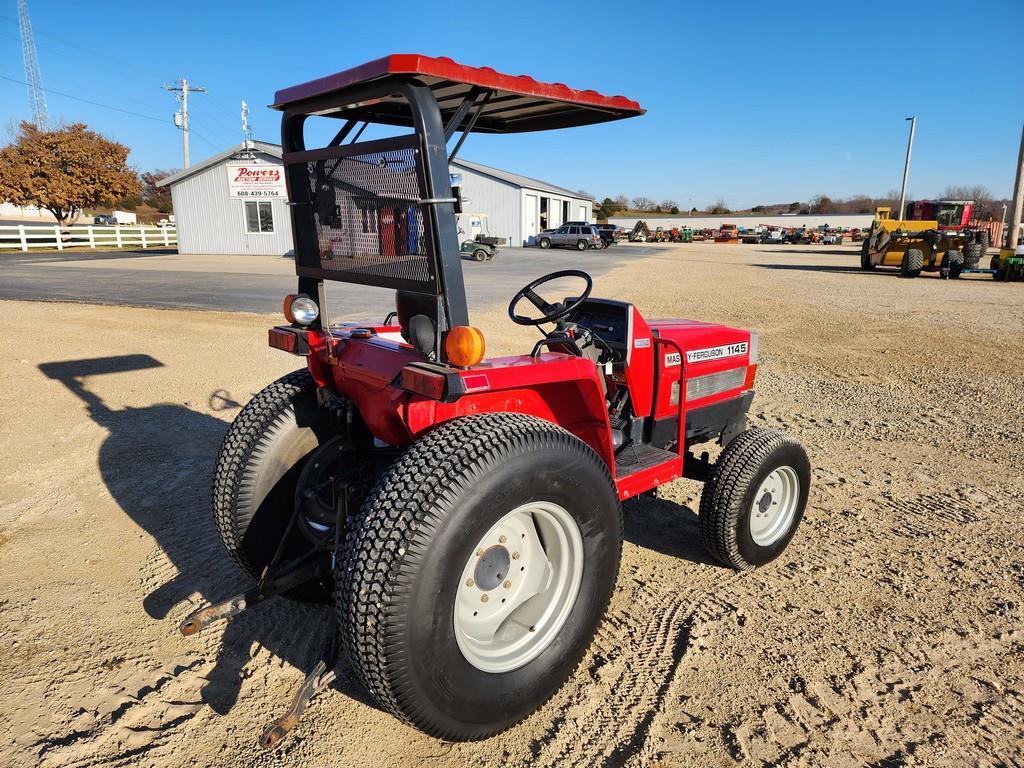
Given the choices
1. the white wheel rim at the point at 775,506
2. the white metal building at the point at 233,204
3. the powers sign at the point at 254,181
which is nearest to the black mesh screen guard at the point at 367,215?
the white wheel rim at the point at 775,506

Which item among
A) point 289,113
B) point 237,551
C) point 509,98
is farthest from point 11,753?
point 509,98

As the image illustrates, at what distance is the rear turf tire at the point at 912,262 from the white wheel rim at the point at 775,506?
67.3ft

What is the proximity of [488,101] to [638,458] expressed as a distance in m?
1.70

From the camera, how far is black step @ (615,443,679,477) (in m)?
2.92

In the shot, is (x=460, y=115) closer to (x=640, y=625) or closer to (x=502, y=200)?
(x=640, y=625)

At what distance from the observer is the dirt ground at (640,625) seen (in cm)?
214

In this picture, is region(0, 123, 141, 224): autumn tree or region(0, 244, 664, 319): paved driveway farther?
region(0, 123, 141, 224): autumn tree

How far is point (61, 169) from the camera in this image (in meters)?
34.0

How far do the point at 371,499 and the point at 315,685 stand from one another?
614 mm

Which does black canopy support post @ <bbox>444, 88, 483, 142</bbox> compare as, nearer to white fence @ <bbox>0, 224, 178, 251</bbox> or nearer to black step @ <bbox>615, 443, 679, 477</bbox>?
black step @ <bbox>615, 443, 679, 477</bbox>

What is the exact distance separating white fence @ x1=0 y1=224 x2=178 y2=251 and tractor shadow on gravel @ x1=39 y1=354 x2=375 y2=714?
28.4m

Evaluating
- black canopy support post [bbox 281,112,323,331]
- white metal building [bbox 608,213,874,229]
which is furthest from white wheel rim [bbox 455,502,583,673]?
white metal building [bbox 608,213,874,229]

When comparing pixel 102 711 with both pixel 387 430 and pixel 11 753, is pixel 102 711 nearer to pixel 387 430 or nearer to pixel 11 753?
pixel 11 753

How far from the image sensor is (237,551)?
2.62m
